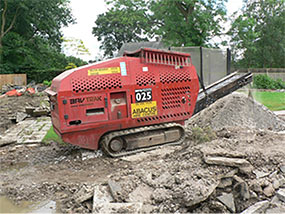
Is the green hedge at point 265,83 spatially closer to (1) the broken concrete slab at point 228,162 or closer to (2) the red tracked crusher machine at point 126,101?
(2) the red tracked crusher machine at point 126,101

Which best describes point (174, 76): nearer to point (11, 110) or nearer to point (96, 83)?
point (96, 83)

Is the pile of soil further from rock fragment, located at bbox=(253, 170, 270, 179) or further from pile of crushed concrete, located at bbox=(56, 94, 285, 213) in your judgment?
rock fragment, located at bbox=(253, 170, 270, 179)

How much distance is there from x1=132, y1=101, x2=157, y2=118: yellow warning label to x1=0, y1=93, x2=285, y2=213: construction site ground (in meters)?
0.83

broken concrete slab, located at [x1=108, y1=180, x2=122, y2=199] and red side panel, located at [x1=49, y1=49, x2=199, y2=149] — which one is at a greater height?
red side panel, located at [x1=49, y1=49, x2=199, y2=149]

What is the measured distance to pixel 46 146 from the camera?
7.56 m

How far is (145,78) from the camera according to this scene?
6242mm

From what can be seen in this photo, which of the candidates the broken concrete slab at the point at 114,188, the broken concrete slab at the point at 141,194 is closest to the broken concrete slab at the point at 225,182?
the broken concrete slab at the point at 141,194

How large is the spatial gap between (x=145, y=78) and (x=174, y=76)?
76cm

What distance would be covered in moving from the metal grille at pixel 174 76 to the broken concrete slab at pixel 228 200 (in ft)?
10.3

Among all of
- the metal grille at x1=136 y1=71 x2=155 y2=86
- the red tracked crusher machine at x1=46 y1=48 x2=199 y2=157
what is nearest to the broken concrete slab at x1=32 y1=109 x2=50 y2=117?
the red tracked crusher machine at x1=46 y1=48 x2=199 y2=157

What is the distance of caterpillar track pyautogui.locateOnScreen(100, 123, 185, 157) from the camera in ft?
19.9

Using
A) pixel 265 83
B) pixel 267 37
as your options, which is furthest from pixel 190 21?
pixel 267 37

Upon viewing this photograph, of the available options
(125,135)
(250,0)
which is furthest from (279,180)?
(250,0)

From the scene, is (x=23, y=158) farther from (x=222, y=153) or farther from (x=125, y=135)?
(x=222, y=153)
